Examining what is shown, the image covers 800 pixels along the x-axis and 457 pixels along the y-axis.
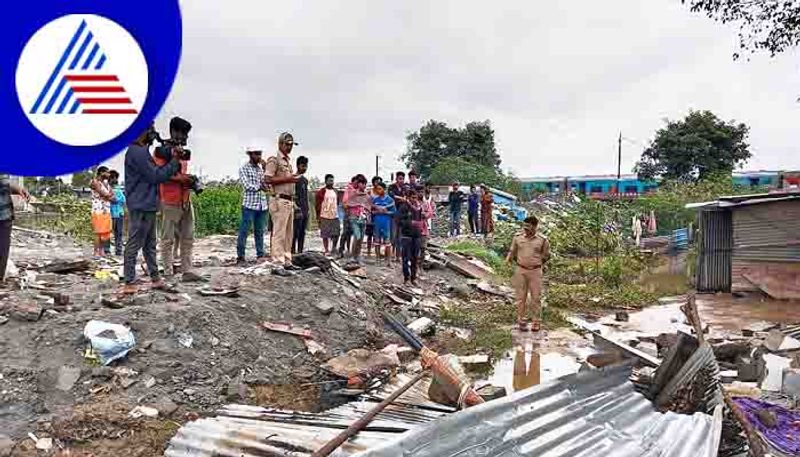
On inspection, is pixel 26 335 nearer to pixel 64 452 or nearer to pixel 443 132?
pixel 64 452

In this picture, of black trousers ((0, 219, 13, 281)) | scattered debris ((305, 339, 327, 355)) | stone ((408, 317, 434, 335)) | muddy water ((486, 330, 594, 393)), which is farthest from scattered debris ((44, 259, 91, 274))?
muddy water ((486, 330, 594, 393))

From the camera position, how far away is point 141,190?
5.91 meters

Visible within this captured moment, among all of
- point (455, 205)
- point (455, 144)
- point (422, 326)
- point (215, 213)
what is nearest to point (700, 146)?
point (455, 144)

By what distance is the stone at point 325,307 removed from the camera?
753 cm

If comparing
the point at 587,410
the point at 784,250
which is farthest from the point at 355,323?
the point at 784,250

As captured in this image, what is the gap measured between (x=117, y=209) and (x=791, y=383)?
9298 mm

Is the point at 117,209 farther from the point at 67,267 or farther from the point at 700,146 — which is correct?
the point at 700,146

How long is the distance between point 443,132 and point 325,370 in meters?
29.5

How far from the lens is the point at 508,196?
25.6m

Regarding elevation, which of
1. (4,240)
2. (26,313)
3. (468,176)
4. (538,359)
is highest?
(468,176)

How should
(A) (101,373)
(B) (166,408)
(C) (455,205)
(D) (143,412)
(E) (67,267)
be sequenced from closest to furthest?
(D) (143,412)
(B) (166,408)
(A) (101,373)
(E) (67,267)
(C) (455,205)

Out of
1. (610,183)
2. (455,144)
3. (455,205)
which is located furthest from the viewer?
(610,183)

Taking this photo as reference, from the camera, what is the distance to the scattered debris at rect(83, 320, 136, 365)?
518 cm

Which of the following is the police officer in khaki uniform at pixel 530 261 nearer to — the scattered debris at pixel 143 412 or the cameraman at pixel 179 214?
the cameraman at pixel 179 214
